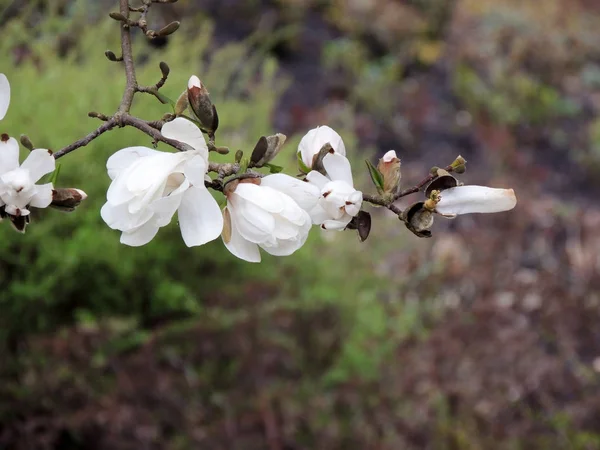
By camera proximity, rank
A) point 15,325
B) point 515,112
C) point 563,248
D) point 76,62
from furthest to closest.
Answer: point 515,112
point 563,248
point 76,62
point 15,325

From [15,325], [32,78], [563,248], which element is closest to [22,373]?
[15,325]

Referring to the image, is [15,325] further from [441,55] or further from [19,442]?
[441,55]

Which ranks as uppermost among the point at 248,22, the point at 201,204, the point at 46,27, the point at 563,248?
the point at 201,204

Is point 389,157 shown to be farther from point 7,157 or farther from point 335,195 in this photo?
point 7,157

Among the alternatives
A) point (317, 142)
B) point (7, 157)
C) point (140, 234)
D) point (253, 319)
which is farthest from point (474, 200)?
point (253, 319)

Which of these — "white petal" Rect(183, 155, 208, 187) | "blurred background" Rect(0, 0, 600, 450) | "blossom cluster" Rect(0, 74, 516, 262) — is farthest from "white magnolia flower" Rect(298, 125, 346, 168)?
"blurred background" Rect(0, 0, 600, 450)

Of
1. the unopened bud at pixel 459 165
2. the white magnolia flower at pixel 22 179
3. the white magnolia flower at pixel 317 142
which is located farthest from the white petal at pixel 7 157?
the unopened bud at pixel 459 165
